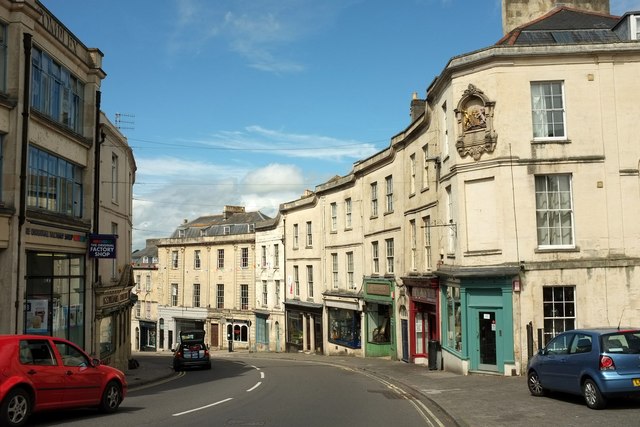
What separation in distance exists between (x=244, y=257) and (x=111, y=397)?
1612 inches

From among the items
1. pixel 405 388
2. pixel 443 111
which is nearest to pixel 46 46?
pixel 443 111

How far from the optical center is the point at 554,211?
66.1 ft

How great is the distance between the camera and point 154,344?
64750 millimetres

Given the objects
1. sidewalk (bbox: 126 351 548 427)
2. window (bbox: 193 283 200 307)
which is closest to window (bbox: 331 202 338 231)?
sidewalk (bbox: 126 351 548 427)

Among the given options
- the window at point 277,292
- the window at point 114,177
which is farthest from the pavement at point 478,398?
the window at point 277,292

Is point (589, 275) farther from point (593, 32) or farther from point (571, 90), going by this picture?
point (593, 32)

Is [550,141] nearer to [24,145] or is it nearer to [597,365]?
[597,365]

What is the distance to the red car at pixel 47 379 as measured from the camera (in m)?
10.3

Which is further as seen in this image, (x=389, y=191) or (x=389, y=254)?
(x=389, y=191)

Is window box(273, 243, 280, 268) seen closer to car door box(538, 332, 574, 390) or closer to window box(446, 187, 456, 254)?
window box(446, 187, 456, 254)

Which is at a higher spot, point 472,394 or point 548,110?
point 548,110

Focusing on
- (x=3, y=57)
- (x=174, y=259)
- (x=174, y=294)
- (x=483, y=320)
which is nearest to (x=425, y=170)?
(x=483, y=320)

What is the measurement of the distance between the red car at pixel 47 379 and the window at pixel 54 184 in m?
8.04

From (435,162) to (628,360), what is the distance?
42.3 feet
